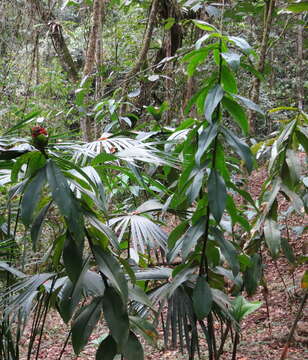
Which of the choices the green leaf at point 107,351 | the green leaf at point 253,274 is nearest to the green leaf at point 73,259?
the green leaf at point 107,351

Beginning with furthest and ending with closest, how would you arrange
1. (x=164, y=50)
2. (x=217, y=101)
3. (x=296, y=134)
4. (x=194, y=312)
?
(x=164, y=50), (x=296, y=134), (x=194, y=312), (x=217, y=101)

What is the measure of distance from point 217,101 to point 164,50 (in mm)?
2896

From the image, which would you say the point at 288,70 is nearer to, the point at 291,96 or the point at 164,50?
the point at 291,96

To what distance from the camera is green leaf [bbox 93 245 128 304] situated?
1.13 meters

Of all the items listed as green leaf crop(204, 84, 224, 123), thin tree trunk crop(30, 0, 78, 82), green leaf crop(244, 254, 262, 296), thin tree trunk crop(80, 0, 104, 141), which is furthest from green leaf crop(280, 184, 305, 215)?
thin tree trunk crop(30, 0, 78, 82)

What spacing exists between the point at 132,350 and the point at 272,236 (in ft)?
Answer: 2.35

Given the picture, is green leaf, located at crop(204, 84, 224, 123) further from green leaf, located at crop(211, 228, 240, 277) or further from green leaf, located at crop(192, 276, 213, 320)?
green leaf, located at crop(192, 276, 213, 320)

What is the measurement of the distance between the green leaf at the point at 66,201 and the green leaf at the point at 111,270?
0.09 m

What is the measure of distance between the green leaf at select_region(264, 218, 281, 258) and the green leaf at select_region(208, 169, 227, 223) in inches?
15.1

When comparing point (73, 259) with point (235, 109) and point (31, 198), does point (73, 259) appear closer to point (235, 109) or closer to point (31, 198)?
point (31, 198)

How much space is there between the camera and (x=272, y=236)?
65.6 inches

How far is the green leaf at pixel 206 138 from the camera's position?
4.47 ft

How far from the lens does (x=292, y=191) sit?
1706 mm

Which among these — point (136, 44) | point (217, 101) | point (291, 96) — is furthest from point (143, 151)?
point (291, 96)
